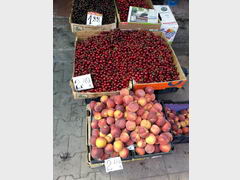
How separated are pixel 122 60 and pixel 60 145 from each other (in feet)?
4.89

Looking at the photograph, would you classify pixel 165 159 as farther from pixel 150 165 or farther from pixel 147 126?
pixel 147 126

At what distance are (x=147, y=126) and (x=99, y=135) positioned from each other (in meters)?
0.51

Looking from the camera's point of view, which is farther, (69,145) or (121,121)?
(69,145)

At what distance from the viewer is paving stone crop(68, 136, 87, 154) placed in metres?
2.44

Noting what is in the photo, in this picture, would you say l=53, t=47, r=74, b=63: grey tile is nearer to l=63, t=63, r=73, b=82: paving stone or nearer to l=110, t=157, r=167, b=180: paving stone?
l=63, t=63, r=73, b=82: paving stone

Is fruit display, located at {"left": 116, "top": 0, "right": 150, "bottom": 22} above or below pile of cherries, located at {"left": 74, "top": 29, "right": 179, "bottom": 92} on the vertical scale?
above

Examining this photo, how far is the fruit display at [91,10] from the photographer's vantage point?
2805 millimetres

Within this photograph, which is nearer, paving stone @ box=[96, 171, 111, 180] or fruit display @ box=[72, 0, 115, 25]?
paving stone @ box=[96, 171, 111, 180]

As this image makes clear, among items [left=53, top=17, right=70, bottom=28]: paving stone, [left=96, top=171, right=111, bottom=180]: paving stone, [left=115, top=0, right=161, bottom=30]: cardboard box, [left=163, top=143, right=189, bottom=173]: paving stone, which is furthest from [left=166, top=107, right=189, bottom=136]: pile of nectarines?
[left=53, top=17, right=70, bottom=28]: paving stone

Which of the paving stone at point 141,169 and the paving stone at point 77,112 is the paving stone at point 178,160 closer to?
the paving stone at point 141,169

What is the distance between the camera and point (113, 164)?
5.59 feet

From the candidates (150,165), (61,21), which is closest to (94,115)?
(150,165)

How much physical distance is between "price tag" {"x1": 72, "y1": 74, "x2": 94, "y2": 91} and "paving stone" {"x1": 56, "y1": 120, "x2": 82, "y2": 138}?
2.41 ft

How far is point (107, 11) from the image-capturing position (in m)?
2.87
